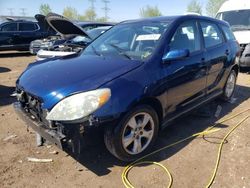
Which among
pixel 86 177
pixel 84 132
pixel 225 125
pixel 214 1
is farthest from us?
pixel 214 1

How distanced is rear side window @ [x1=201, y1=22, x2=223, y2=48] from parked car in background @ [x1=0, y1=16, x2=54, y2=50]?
394 inches

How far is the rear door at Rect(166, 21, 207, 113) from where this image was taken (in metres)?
3.96

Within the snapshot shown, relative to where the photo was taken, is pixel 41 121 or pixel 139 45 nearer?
pixel 41 121

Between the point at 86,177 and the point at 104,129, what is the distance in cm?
65

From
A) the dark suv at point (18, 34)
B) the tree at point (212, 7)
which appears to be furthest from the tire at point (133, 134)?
the tree at point (212, 7)

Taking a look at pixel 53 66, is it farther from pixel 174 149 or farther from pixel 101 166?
pixel 174 149

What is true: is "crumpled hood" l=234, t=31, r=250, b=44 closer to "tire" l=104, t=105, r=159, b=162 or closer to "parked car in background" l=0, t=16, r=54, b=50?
"tire" l=104, t=105, r=159, b=162

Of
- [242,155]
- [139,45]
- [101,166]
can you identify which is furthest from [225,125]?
[101,166]

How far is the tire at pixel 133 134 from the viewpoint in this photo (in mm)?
3301

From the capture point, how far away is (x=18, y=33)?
14492mm

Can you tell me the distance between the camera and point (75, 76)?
3428mm

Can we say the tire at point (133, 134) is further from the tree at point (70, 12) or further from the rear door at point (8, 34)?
the tree at point (70, 12)

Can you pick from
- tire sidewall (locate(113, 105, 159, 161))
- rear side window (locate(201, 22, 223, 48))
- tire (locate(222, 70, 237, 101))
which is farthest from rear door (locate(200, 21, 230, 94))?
tire sidewall (locate(113, 105, 159, 161))

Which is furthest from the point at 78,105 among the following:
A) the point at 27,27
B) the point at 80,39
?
the point at 27,27
